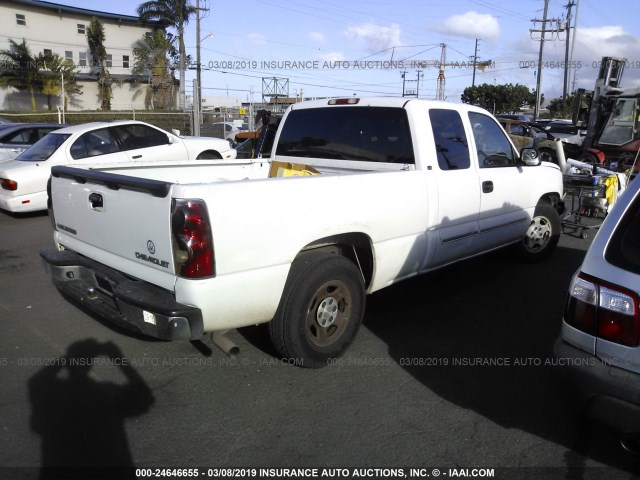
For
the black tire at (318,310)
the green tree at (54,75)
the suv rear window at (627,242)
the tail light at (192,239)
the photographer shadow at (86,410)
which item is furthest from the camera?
the green tree at (54,75)

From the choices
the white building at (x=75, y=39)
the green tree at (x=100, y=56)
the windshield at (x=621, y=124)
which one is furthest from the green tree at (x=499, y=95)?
the windshield at (x=621, y=124)

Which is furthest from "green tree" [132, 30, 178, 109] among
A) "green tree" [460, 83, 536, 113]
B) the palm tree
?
"green tree" [460, 83, 536, 113]

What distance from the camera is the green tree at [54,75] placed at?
39.8 m

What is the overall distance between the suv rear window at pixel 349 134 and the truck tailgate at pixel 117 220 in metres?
2.20

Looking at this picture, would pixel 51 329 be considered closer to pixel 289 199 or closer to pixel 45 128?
pixel 289 199

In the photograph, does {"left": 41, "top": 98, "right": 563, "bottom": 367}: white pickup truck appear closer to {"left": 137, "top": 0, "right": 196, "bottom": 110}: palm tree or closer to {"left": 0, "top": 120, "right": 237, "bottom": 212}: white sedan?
{"left": 0, "top": 120, "right": 237, "bottom": 212}: white sedan

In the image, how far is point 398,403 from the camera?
11.1ft

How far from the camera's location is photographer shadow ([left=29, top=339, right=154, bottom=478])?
9.09 ft

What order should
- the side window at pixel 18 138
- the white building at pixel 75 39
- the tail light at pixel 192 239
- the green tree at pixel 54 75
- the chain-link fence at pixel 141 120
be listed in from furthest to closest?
the white building at pixel 75 39
the green tree at pixel 54 75
the chain-link fence at pixel 141 120
the side window at pixel 18 138
the tail light at pixel 192 239

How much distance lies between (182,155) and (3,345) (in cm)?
662

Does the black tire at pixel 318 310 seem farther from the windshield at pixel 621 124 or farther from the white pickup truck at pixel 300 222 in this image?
the windshield at pixel 621 124

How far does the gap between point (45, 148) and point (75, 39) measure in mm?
41954

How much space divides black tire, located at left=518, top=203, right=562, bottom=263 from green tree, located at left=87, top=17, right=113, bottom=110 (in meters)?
43.4

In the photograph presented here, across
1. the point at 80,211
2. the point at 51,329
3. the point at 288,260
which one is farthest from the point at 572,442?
the point at 51,329
